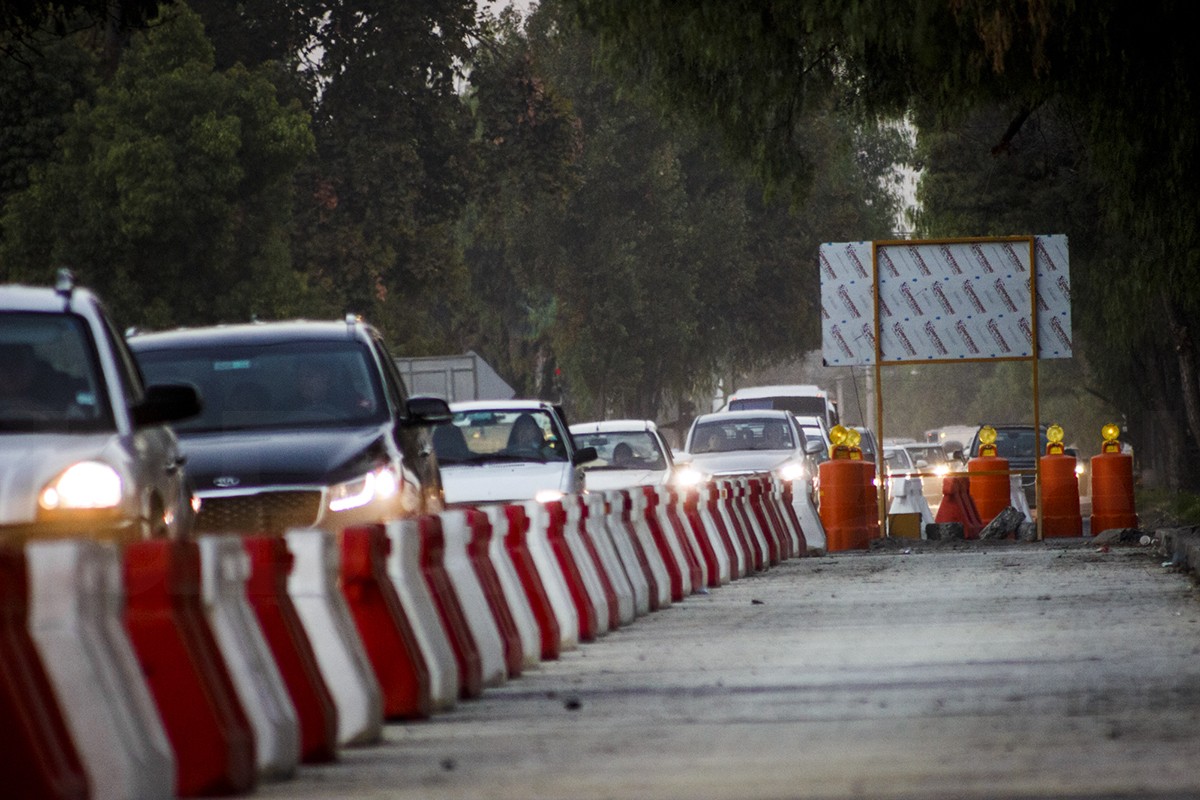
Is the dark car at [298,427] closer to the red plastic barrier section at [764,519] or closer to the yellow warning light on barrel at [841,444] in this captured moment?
the red plastic barrier section at [764,519]

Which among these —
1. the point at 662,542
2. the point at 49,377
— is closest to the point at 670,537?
the point at 662,542

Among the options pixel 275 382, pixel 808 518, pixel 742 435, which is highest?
pixel 742 435

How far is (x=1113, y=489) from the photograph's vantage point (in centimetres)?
2827

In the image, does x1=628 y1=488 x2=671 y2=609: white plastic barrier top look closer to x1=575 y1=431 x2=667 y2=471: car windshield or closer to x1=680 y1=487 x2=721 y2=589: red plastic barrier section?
x1=680 y1=487 x2=721 y2=589: red plastic barrier section

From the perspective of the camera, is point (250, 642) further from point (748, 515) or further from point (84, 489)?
point (748, 515)

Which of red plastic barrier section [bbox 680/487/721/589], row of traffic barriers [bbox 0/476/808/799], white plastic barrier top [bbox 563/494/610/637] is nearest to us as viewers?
row of traffic barriers [bbox 0/476/808/799]

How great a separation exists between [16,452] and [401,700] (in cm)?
167

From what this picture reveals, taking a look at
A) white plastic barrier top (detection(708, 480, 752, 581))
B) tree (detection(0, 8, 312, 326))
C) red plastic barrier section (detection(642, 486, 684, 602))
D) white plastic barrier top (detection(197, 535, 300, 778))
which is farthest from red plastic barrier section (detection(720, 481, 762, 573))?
tree (detection(0, 8, 312, 326))

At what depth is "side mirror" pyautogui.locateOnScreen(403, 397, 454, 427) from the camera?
1450cm

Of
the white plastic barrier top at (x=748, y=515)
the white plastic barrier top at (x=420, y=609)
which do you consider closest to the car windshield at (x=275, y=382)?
the white plastic barrier top at (x=420, y=609)

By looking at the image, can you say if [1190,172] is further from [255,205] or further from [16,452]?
[255,205]

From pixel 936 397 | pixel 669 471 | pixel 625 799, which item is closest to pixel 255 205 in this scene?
pixel 669 471

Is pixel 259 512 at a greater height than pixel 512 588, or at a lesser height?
greater

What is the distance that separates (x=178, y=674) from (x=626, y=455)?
19659 millimetres
